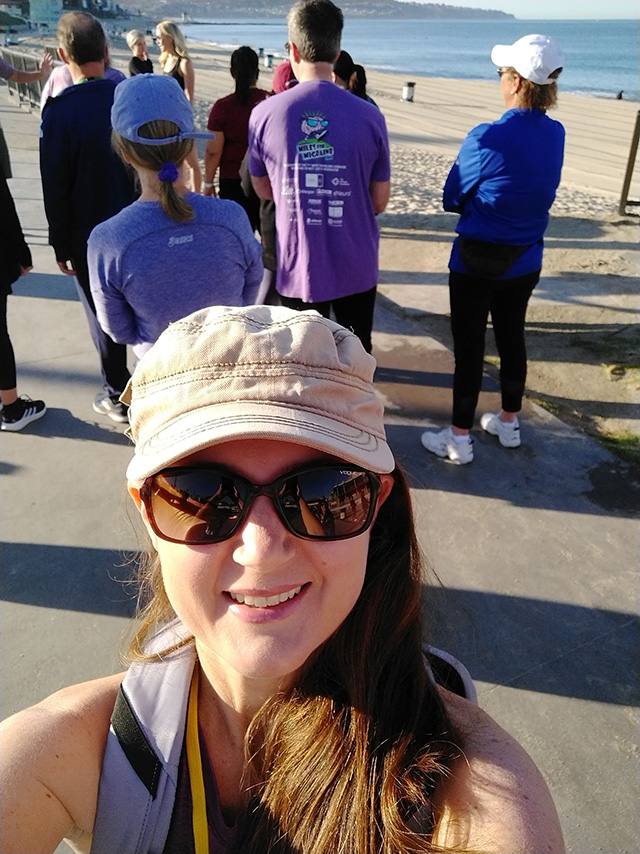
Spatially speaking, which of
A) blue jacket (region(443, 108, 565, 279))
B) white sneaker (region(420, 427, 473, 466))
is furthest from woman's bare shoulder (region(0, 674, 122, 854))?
blue jacket (region(443, 108, 565, 279))

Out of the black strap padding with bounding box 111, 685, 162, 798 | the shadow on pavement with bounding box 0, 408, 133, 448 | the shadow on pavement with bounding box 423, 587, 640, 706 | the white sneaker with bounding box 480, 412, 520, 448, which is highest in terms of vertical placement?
the black strap padding with bounding box 111, 685, 162, 798

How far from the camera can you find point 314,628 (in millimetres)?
1109

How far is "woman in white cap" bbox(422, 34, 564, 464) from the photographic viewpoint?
3162mm

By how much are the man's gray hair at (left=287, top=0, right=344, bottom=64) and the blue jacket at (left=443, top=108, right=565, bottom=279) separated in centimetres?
85

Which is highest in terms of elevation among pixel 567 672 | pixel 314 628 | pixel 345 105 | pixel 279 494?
pixel 345 105

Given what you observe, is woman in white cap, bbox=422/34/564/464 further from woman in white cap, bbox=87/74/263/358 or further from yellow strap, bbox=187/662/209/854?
yellow strap, bbox=187/662/209/854

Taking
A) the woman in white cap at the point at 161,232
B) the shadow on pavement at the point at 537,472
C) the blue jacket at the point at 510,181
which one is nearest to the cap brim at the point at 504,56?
the blue jacket at the point at 510,181

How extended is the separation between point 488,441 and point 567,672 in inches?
66.2

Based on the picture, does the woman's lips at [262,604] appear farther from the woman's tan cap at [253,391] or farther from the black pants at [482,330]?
the black pants at [482,330]

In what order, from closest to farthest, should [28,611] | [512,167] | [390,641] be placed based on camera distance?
[390,641]
[28,611]
[512,167]

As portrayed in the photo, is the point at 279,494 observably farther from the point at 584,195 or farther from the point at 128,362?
the point at 584,195

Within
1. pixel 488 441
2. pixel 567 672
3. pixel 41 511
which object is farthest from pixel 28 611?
pixel 488 441

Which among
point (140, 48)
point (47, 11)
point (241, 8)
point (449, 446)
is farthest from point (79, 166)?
point (241, 8)

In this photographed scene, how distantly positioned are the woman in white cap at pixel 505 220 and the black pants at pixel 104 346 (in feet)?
6.15
